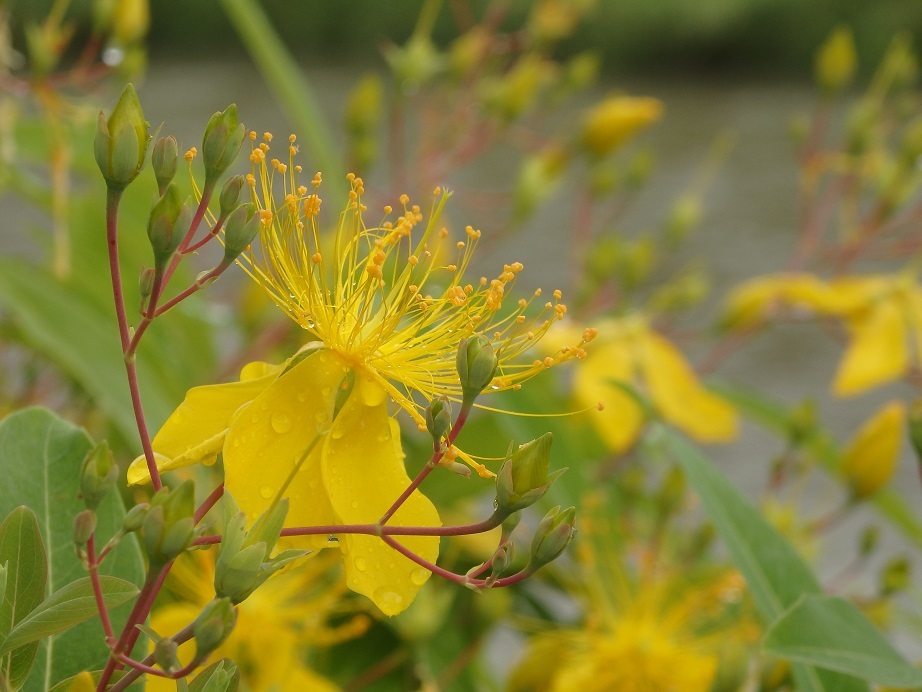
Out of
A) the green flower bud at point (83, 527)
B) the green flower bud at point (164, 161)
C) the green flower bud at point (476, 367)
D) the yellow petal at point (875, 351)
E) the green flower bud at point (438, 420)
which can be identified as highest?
the green flower bud at point (164, 161)

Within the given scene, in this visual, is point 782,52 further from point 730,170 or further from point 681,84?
point 730,170

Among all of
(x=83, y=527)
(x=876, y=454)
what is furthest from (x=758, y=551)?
(x=83, y=527)

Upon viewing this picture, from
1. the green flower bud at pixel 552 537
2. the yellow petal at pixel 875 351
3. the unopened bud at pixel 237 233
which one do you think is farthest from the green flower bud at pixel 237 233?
the yellow petal at pixel 875 351

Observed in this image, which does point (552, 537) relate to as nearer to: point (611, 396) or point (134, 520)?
point (134, 520)

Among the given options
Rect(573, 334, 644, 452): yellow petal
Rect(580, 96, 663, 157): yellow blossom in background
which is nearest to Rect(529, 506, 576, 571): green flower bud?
Rect(573, 334, 644, 452): yellow petal

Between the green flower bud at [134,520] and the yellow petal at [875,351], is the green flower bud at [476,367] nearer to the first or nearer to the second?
the green flower bud at [134,520]

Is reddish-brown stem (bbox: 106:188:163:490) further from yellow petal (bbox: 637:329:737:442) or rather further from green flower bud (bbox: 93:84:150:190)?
yellow petal (bbox: 637:329:737:442)

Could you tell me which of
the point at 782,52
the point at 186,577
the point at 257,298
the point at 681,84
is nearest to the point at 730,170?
the point at 681,84
